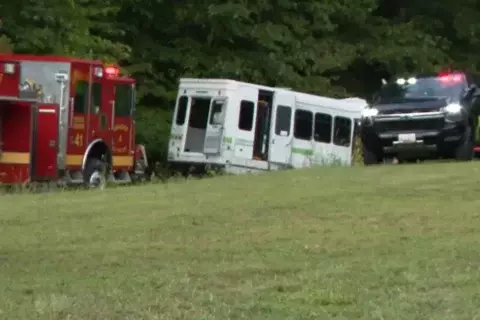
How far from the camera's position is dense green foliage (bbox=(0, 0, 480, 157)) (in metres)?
28.0

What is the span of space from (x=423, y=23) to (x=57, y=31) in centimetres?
1307

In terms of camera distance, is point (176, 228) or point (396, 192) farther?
point (396, 192)

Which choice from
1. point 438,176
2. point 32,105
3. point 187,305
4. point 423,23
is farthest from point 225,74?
point 187,305

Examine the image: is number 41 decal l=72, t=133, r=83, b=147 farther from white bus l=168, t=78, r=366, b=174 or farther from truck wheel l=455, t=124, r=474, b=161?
truck wheel l=455, t=124, r=474, b=161

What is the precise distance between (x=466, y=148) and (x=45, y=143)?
785cm

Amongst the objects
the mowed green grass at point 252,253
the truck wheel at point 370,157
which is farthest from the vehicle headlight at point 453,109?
the mowed green grass at point 252,253

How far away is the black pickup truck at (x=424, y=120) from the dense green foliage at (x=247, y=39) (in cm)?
974

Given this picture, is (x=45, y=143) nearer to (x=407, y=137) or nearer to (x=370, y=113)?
(x=370, y=113)

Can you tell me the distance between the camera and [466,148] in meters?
20.6

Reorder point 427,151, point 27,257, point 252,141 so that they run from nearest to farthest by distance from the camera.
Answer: point 27,257, point 427,151, point 252,141

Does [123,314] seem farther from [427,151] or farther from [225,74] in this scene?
[225,74]

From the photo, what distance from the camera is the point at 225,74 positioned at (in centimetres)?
3111

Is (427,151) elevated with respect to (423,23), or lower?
lower

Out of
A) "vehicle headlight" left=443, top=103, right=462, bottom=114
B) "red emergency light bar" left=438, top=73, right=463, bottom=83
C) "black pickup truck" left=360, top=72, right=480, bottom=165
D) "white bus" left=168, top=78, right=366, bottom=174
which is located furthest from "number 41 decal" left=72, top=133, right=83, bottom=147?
"vehicle headlight" left=443, top=103, right=462, bottom=114
